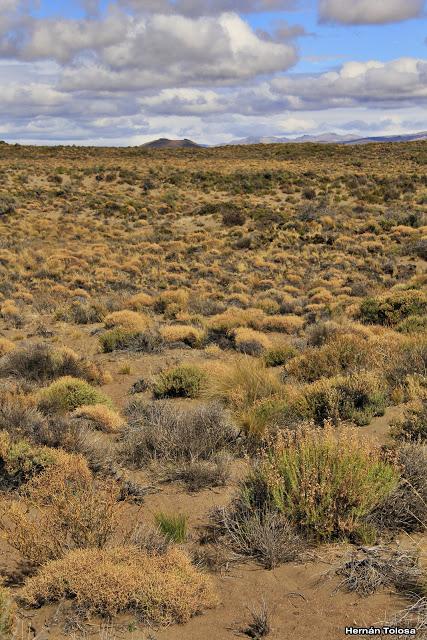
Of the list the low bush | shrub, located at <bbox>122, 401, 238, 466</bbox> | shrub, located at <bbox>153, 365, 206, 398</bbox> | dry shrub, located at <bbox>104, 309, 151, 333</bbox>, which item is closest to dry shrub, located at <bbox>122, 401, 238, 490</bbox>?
shrub, located at <bbox>122, 401, 238, 466</bbox>

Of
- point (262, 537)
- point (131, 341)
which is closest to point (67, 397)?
point (131, 341)

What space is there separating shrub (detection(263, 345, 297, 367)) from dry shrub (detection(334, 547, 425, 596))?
6.41 meters

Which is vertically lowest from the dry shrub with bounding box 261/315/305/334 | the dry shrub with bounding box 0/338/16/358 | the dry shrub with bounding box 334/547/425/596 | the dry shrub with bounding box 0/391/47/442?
the dry shrub with bounding box 261/315/305/334

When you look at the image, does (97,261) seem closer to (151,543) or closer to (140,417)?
(140,417)

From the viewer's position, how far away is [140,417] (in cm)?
730

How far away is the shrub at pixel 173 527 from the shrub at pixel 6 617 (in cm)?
129

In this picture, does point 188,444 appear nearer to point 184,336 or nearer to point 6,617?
point 6,617

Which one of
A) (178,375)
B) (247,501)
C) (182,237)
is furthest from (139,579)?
(182,237)

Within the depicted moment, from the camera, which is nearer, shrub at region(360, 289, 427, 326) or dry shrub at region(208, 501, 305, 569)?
dry shrub at region(208, 501, 305, 569)

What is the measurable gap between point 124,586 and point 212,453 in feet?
8.72

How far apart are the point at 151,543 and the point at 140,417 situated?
3.25 metres

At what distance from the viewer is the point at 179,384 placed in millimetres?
8719

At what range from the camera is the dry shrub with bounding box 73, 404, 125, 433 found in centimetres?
728

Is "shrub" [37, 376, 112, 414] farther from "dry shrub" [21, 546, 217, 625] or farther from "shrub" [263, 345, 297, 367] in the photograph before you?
"dry shrub" [21, 546, 217, 625]
